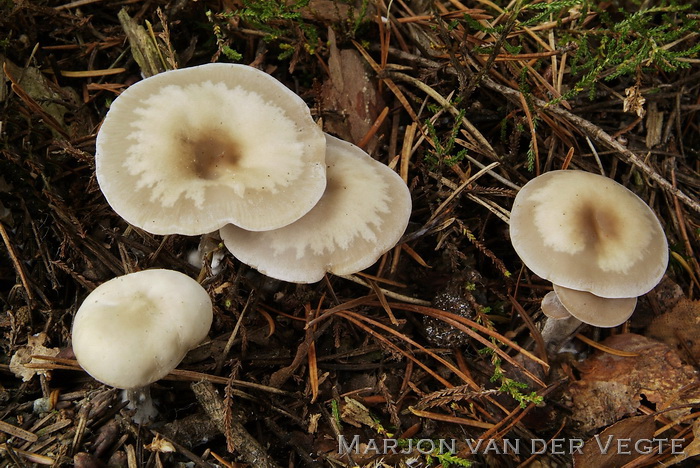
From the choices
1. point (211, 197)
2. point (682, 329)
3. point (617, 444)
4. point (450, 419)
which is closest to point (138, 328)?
point (211, 197)

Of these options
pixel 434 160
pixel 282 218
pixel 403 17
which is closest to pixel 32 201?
pixel 282 218

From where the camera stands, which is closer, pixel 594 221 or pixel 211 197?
pixel 211 197

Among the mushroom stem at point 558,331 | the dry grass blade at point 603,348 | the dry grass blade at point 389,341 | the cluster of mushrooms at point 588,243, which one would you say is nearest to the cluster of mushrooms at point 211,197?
the dry grass blade at point 389,341

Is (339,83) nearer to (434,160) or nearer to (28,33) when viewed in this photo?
(434,160)

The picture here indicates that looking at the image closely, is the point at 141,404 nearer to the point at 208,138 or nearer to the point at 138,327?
the point at 138,327

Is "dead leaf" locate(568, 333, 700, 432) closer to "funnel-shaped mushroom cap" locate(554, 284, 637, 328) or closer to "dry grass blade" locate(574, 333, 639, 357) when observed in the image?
"dry grass blade" locate(574, 333, 639, 357)

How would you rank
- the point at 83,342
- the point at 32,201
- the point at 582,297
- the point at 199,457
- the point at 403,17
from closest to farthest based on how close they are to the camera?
the point at 83,342, the point at 199,457, the point at 582,297, the point at 32,201, the point at 403,17
